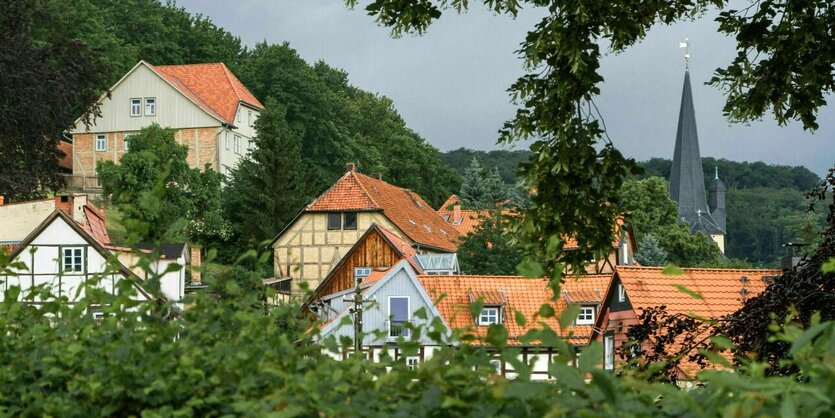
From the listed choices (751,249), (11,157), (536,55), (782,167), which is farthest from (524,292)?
(782,167)

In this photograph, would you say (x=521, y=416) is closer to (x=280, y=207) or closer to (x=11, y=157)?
(x=11, y=157)

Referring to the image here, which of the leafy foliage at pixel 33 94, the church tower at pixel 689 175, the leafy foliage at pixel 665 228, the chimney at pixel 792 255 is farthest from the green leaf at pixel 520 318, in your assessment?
the church tower at pixel 689 175

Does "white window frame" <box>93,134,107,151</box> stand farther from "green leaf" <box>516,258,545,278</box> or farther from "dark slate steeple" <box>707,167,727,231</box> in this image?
"dark slate steeple" <box>707,167,727,231</box>

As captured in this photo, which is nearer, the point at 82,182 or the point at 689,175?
the point at 82,182

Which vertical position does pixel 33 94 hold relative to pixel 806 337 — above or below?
above

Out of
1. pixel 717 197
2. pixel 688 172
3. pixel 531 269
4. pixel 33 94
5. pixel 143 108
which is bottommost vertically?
pixel 531 269

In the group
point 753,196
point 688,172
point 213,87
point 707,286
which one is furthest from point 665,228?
point 753,196

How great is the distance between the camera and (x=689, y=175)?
132 m

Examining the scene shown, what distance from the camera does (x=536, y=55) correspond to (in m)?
13.3

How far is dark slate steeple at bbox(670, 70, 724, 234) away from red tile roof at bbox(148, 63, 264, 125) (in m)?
50.2

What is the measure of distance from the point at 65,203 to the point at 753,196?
439 ft

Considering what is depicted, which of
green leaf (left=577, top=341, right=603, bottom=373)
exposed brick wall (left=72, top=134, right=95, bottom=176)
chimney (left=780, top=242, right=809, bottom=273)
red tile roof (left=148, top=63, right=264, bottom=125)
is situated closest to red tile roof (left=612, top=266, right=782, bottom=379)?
chimney (left=780, top=242, right=809, bottom=273)

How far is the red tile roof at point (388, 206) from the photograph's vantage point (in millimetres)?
65562

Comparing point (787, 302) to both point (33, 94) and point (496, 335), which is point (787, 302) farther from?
point (33, 94)
